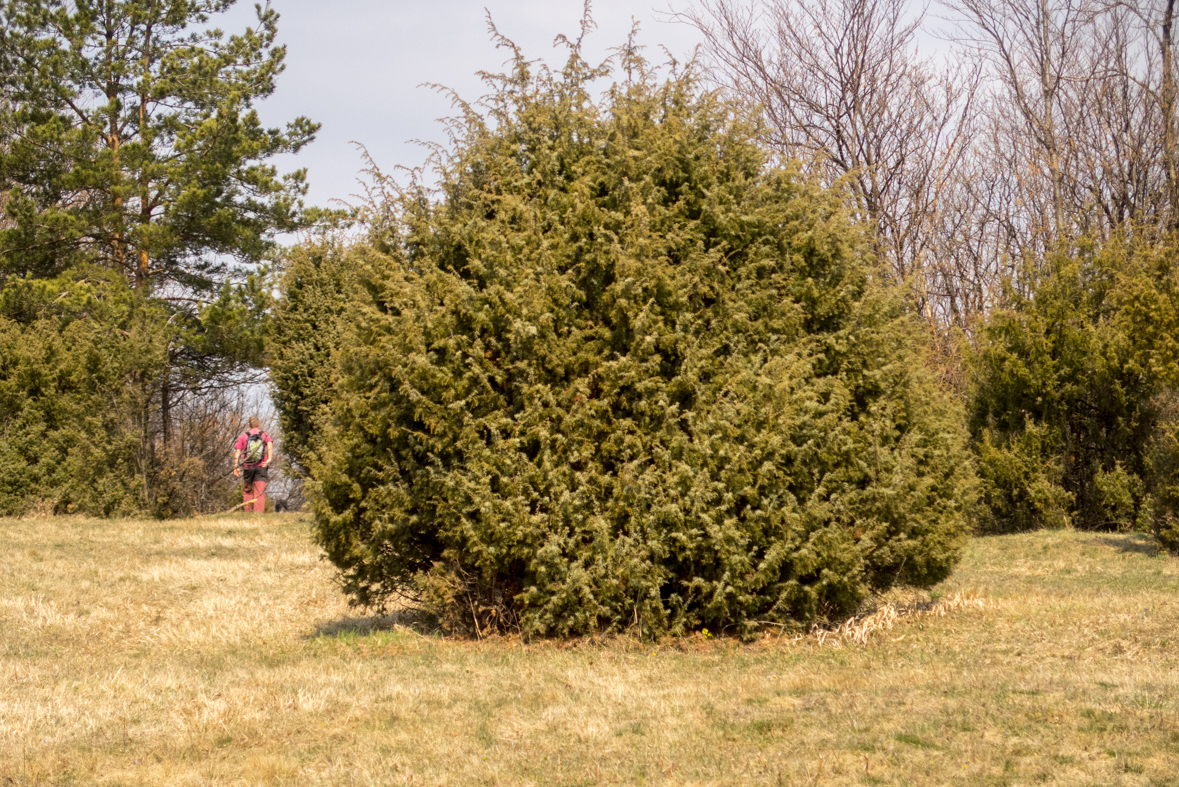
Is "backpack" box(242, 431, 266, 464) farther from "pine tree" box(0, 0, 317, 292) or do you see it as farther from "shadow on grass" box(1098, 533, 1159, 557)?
"shadow on grass" box(1098, 533, 1159, 557)

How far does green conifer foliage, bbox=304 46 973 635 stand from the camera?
23.1 feet

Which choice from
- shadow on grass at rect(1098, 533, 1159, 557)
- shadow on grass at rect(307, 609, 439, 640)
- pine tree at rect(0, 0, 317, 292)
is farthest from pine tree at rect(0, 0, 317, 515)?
shadow on grass at rect(1098, 533, 1159, 557)

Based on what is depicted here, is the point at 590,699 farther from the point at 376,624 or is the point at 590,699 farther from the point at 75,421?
the point at 75,421

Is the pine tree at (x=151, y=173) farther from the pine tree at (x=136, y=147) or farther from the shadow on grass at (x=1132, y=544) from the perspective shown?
the shadow on grass at (x=1132, y=544)

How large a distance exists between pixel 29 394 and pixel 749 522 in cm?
1416

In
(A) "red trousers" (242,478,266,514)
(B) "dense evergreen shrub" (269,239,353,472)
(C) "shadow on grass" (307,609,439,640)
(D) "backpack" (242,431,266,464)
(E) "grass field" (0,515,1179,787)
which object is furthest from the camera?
(A) "red trousers" (242,478,266,514)

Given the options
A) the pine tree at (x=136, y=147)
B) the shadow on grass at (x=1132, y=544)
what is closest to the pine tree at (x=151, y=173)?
the pine tree at (x=136, y=147)

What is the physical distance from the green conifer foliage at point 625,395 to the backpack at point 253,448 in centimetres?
1066

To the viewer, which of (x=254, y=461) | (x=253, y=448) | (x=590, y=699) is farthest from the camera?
(x=254, y=461)

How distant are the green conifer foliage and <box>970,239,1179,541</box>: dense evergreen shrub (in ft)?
29.5

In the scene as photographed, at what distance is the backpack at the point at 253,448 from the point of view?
17875 mm

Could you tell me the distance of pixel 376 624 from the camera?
895 centimetres

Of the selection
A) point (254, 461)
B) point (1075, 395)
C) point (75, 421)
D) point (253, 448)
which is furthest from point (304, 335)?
point (1075, 395)

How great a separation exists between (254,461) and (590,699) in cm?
1396
